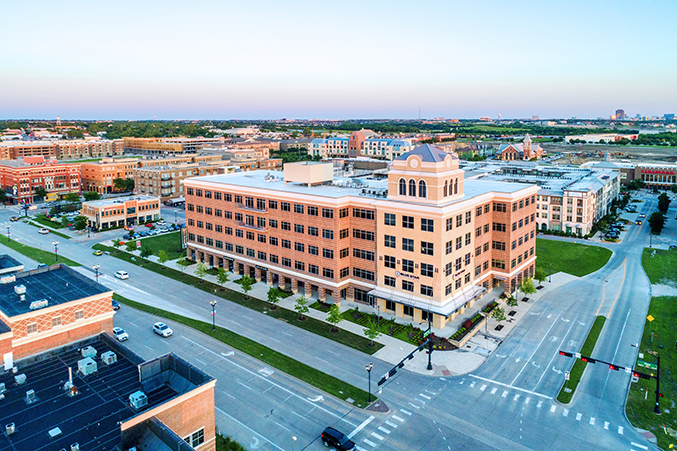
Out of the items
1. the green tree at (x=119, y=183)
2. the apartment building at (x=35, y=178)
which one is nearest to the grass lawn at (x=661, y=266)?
the green tree at (x=119, y=183)

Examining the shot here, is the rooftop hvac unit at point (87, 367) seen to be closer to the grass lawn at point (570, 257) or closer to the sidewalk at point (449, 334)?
the sidewalk at point (449, 334)

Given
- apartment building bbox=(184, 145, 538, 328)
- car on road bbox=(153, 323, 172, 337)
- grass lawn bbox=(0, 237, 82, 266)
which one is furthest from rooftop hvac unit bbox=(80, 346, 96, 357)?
grass lawn bbox=(0, 237, 82, 266)

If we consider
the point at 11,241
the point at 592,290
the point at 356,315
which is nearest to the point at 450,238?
the point at 356,315

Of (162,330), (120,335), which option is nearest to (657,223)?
(162,330)

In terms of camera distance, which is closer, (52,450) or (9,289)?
(52,450)

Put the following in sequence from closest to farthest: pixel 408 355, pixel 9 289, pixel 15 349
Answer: pixel 15 349
pixel 9 289
pixel 408 355

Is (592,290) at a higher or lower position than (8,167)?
lower

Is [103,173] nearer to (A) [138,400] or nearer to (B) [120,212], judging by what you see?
(B) [120,212]

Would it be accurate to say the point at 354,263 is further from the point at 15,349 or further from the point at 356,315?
the point at 15,349
